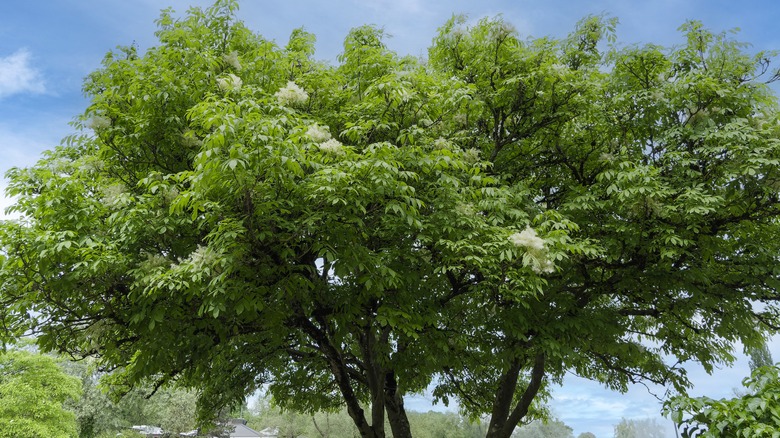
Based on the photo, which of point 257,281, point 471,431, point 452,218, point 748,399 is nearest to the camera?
point 748,399

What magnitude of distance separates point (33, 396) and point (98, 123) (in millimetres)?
19445

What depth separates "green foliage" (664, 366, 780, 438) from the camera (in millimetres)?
4059

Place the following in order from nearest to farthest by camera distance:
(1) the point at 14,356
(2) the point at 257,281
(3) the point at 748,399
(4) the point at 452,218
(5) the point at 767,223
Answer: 1. (3) the point at 748,399
2. (2) the point at 257,281
3. (4) the point at 452,218
4. (5) the point at 767,223
5. (1) the point at 14,356

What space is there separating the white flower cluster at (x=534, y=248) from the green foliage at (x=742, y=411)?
2.17m

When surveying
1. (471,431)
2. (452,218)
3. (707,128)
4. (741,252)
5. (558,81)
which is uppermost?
(558,81)

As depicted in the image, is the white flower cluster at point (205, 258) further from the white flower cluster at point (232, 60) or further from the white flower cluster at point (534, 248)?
the white flower cluster at point (534, 248)

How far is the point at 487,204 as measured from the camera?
7641 millimetres

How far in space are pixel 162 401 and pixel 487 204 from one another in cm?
3212

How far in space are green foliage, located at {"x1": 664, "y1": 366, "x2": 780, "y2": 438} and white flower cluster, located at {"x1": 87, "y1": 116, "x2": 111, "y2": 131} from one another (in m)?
7.61

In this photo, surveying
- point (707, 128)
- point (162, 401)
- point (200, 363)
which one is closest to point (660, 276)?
point (707, 128)

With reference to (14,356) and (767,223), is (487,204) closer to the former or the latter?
(767,223)

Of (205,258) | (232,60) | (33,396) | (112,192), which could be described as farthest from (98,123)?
(33,396)

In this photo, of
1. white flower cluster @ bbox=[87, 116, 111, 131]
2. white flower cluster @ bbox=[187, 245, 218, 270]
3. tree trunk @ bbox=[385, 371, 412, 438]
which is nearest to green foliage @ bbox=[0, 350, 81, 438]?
tree trunk @ bbox=[385, 371, 412, 438]

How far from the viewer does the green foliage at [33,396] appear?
21062 millimetres
